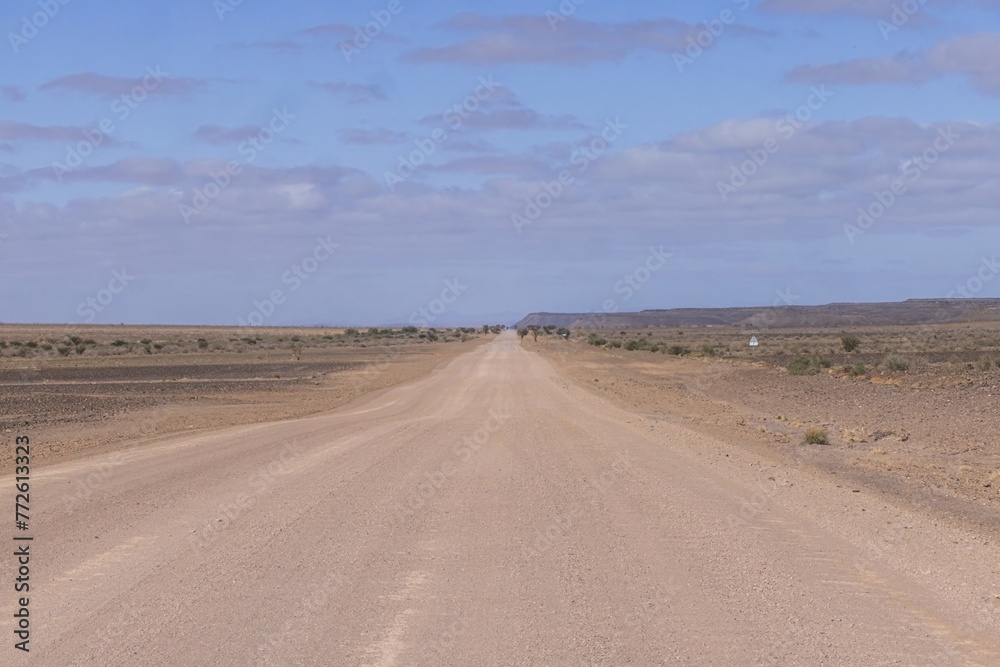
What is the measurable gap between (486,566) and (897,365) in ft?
119

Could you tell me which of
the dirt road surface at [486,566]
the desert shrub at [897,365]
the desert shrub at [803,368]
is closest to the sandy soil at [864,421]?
the desert shrub at [803,368]

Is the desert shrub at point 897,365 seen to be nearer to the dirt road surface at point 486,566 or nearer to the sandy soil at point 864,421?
the sandy soil at point 864,421

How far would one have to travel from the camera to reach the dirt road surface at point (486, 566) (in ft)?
21.2

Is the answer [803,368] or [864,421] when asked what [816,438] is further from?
[803,368]

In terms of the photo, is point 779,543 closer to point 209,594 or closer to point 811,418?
point 209,594

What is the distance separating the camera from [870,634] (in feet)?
22.1

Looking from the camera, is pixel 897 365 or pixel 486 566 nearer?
pixel 486 566

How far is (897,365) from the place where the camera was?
41094 millimetres

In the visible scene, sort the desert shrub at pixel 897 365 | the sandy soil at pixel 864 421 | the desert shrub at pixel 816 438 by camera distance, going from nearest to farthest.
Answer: the sandy soil at pixel 864 421
the desert shrub at pixel 816 438
the desert shrub at pixel 897 365

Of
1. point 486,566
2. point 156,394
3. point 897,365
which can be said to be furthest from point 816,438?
point 156,394

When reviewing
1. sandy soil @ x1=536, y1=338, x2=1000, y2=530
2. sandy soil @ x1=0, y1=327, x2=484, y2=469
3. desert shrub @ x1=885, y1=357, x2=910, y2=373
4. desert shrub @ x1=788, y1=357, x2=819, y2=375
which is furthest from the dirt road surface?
desert shrub @ x1=885, y1=357, x2=910, y2=373

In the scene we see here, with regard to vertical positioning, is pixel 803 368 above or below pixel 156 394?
above

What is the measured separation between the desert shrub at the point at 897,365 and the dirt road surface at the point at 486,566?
2773 centimetres

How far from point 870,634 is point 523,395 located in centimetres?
2380
